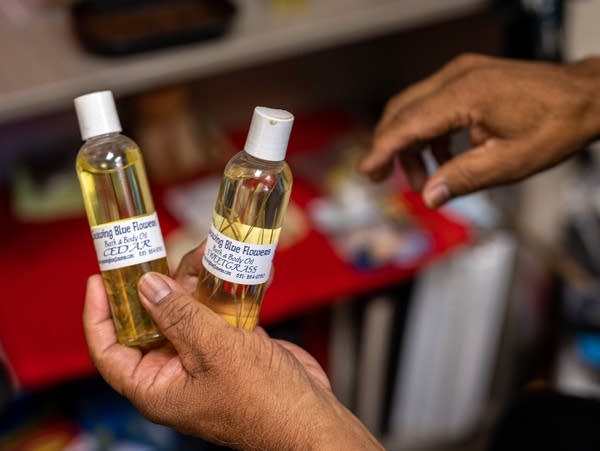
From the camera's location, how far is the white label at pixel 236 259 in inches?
26.2

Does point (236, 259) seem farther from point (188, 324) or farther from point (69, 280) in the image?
point (69, 280)

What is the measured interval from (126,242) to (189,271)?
13 centimetres

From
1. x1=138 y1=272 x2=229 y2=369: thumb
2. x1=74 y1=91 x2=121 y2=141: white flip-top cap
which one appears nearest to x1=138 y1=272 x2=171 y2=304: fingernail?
x1=138 y1=272 x2=229 y2=369: thumb

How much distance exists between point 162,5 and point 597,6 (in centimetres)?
88

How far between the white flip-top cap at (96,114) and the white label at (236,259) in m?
0.13

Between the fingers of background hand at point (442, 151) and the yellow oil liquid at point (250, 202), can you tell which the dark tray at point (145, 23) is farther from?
the yellow oil liquid at point (250, 202)

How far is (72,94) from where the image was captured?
3.96 feet

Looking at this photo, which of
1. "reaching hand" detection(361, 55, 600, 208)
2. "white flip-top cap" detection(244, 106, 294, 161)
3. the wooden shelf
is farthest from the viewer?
the wooden shelf

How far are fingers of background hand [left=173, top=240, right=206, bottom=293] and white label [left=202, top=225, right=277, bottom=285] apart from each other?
0.10 m

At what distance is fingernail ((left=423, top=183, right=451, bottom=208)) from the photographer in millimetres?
923

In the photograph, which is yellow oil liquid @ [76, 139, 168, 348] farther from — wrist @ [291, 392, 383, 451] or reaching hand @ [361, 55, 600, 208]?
reaching hand @ [361, 55, 600, 208]

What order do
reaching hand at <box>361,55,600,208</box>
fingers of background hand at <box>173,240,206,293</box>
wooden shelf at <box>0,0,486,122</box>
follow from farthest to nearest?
wooden shelf at <box>0,0,486,122</box>, reaching hand at <box>361,55,600,208</box>, fingers of background hand at <box>173,240,206,293</box>

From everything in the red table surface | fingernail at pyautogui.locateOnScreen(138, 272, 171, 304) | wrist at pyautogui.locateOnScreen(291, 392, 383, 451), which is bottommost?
the red table surface

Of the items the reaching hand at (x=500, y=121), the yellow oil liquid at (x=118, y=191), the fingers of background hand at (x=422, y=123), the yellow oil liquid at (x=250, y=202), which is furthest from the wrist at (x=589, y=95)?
the yellow oil liquid at (x=118, y=191)
